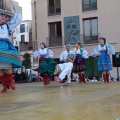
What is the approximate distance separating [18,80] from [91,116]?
19789mm

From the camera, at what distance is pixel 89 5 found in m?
29.8

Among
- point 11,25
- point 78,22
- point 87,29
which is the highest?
point 78,22

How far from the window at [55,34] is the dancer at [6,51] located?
77.0 ft

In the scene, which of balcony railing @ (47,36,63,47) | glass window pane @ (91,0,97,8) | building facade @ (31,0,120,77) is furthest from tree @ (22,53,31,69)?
glass window pane @ (91,0,97,8)

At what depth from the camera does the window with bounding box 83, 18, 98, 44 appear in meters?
29.4

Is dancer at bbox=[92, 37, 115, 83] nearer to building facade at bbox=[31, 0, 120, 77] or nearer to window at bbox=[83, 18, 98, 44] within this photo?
building facade at bbox=[31, 0, 120, 77]

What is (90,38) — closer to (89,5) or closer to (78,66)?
(89,5)

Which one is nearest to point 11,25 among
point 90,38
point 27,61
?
point 90,38

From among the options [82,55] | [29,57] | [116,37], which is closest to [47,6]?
[116,37]

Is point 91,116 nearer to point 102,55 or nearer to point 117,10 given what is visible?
point 102,55

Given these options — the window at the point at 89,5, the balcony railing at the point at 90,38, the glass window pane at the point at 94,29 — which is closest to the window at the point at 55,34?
the balcony railing at the point at 90,38

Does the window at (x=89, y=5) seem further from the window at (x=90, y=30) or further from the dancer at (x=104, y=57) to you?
the dancer at (x=104, y=57)

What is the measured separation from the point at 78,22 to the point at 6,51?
23.4 meters

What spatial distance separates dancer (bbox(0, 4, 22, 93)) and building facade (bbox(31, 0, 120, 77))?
21.3 m
